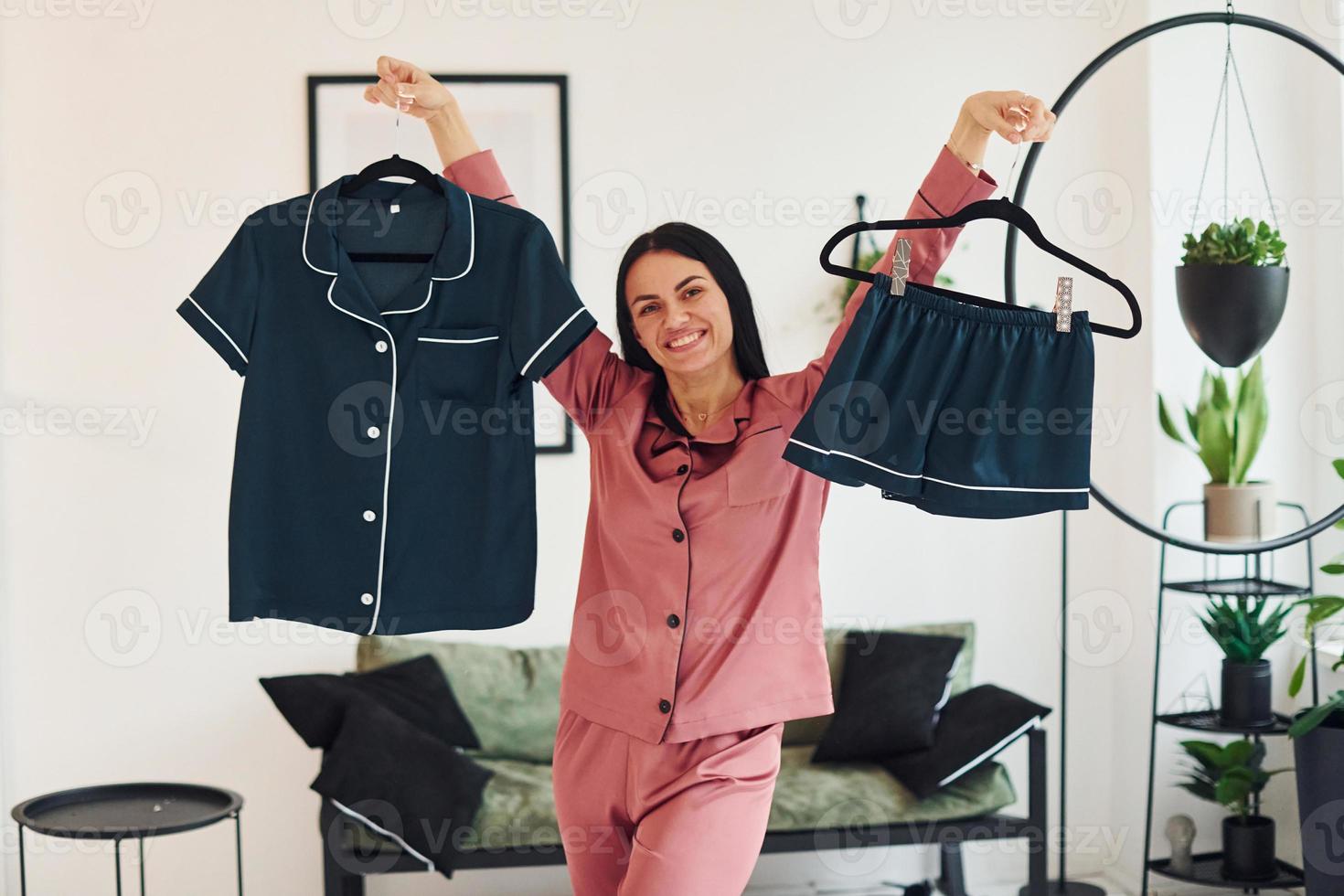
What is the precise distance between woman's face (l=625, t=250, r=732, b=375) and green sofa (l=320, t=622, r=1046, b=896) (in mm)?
1542

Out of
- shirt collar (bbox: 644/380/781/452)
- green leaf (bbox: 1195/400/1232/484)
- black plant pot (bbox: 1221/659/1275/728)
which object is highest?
shirt collar (bbox: 644/380/781/452)

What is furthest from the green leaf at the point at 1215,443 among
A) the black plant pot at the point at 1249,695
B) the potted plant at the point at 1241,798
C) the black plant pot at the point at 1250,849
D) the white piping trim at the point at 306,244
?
the white piping trim at the point at 306,244

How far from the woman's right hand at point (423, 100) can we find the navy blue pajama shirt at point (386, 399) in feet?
0.35

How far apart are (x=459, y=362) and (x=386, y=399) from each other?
13 cm

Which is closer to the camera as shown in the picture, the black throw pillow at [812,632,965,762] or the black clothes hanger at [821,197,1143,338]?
the black clothes hanger at [821,197,1143,338]

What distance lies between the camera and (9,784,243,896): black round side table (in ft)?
8.23

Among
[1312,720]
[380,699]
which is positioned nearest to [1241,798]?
[1312,720]

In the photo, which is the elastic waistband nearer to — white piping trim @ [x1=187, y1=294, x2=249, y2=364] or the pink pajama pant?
the pink pajama pant

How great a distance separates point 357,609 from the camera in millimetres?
1966

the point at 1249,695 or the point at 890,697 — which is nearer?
the point at 1249,695

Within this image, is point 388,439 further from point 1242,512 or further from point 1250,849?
point 1250,849

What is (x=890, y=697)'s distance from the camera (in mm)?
3428

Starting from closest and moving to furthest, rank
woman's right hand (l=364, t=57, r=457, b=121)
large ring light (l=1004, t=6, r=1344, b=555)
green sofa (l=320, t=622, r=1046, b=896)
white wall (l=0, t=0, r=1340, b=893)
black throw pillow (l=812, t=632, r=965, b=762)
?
woman's right hand (l=364, t=57, r=457, b=121) < large ring light (l=1004, t=6, r=1344, b=555) < green sofa (l=320, t=622, r=1046, b=896) < black throw pillow (l=812, t=632, r=965, b=762) < white wall (l=0, t=0, r=1340, b=893)

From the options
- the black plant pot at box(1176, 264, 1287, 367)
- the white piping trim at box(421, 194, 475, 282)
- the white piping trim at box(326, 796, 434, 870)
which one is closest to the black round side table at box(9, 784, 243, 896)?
the white piping trim at box(326, 796, 434, 870)
